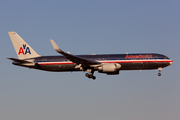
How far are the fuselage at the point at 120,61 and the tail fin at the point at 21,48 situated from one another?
344 cm

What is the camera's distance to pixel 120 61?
58406 millimetres

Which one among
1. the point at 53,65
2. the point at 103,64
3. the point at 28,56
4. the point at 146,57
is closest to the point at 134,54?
the point at 146,57

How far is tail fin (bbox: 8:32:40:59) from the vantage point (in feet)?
210

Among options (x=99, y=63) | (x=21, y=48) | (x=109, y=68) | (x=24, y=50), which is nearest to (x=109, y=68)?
(x=109, y=68)

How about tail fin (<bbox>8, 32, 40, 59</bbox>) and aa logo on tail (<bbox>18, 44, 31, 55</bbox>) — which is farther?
aa logo on tail (<bbox>18, 44, 31, 55</bbox>)

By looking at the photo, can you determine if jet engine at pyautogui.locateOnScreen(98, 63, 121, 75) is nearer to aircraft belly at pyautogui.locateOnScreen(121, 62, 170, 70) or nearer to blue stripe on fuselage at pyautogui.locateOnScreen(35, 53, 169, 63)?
aircraft belly at pyautogui.locateOnScreen(121, 62, 170, 70)

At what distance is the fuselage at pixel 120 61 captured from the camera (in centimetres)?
5844

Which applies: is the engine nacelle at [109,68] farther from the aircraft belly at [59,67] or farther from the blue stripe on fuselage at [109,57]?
the aircraft belly at [59,67]

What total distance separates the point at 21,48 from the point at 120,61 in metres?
21.2

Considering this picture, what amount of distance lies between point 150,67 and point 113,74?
7397 millimetres

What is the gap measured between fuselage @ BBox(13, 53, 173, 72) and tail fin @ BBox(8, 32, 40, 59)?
11.3 feet

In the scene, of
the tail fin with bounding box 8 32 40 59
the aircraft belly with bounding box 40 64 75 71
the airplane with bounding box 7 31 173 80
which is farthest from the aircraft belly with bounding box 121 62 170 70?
the tail fin with bounding box 8 32 40 59

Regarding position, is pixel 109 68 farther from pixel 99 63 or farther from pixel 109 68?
pixel 99 63

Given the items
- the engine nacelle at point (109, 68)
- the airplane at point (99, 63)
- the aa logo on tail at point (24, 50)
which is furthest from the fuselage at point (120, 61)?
the aa logo on tail at point (24, 50)
